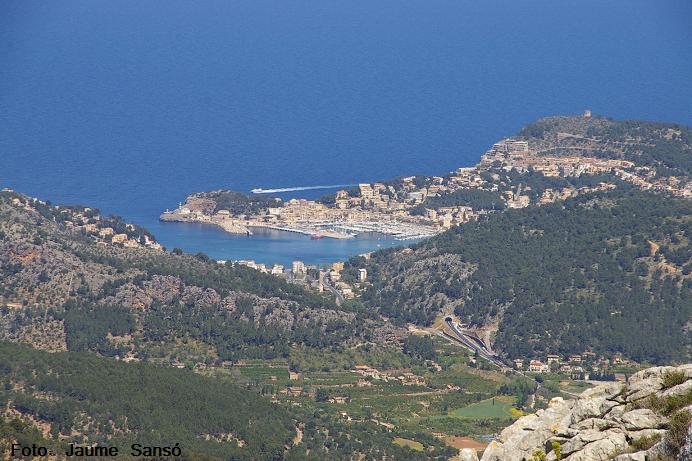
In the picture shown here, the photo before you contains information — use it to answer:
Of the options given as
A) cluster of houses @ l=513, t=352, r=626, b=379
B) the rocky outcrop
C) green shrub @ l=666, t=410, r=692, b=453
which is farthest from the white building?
green shrub @ l=666, t=410, r=692, b=453

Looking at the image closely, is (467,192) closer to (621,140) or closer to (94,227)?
(621,140)

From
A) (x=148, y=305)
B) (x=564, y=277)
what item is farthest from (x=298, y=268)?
(x=148, y=305)

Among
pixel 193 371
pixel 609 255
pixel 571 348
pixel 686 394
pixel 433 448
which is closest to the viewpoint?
pixel 686 394

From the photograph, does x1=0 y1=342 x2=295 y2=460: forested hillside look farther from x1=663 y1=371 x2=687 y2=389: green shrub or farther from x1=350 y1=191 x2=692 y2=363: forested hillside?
x1=663 y1=371 x2=687 y2=389: green shrub

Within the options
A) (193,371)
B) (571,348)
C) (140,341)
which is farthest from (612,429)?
(571,348)

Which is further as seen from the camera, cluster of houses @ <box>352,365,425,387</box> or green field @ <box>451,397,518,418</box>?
cluster of houses @ <box>352,365,425,387</box>

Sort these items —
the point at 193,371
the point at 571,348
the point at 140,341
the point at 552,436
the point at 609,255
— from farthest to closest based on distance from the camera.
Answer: the point at 609,255
the point at 571,348
the point at 140,341
the point at 193,371
the point at 552,436

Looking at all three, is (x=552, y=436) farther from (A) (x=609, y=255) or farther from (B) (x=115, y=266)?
(A) (x=609, y=255)
